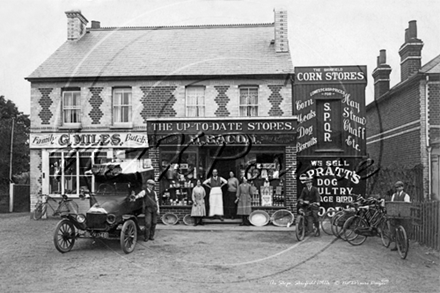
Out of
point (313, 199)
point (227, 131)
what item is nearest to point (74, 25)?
point (227, 131)

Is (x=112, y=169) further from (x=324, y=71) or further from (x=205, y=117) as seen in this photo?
(x=324, y=71)

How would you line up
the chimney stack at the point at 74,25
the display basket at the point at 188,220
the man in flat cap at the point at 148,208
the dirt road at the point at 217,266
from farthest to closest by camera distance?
the chimney stack at the point at 74,25, the display basket at the point at 188,220, the man in flat cap at the point at 148,208, the dirt road at the point at 217,266

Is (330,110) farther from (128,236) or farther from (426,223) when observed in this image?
(128,236)

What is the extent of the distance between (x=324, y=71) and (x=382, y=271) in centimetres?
1102

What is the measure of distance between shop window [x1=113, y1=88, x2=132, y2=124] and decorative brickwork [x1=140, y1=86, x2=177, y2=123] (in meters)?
0.78

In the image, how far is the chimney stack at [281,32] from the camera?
18.8 m

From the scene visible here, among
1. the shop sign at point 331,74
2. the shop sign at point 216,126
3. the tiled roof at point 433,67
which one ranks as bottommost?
the shop sign at point 216,126

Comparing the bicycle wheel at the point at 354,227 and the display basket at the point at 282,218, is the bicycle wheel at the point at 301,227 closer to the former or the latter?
the bicycle wheel at the point at 354,227

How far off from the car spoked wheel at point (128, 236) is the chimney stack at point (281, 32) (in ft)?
36.3

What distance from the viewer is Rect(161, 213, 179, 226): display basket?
1590cm

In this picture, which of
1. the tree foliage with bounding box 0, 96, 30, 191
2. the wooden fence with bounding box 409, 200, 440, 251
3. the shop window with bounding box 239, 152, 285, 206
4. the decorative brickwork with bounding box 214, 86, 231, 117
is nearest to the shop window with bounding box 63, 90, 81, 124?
the tree foliage with bounding box 0, 96, 30, 191

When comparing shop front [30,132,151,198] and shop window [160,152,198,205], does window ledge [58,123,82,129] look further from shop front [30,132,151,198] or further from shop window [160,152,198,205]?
shop window [160,152,198,205]

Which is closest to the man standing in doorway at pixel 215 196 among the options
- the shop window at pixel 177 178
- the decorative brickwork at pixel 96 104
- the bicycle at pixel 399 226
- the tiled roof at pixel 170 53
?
the shop window at pixel 177 178

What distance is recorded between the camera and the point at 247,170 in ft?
55.0
